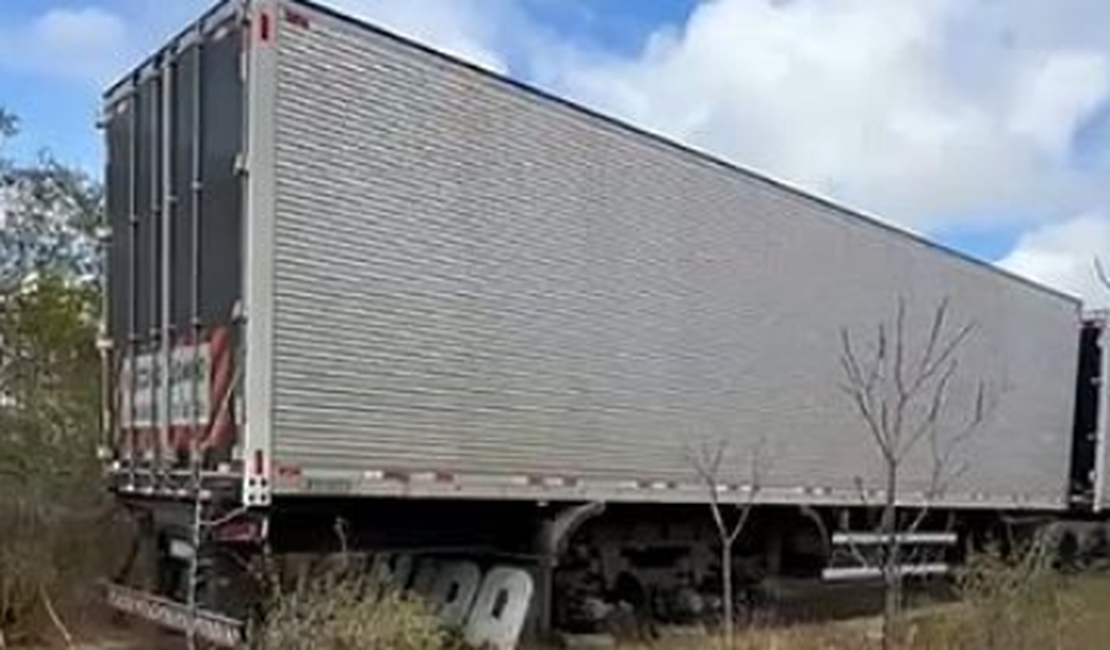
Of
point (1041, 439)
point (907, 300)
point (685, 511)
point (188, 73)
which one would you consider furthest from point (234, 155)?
point (1041, 439)

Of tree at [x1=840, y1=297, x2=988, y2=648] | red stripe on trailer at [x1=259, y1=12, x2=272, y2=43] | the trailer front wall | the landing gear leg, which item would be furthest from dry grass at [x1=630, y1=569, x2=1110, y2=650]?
red stripe on trailer at [x1=259, y1=12, x2=272, y2=43]

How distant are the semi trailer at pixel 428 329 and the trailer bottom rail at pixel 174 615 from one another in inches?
1.2

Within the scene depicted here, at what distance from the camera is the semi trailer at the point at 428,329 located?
8484 mm

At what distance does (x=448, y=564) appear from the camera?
11039 mm

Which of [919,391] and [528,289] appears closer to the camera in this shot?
[528,289]

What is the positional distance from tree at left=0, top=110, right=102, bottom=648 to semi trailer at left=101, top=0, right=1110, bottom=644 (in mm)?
1009

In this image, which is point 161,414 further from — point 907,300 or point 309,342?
point 907,300

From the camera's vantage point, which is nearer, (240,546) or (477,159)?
(240,546)

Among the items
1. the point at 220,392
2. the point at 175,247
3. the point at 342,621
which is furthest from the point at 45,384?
the point at 342,621

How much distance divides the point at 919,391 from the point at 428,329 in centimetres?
904

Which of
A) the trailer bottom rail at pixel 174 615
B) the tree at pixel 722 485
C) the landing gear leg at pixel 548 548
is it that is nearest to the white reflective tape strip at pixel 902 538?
the tree at pixel 722 485

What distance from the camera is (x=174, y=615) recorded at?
8.88 metres

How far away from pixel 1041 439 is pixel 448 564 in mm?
12442

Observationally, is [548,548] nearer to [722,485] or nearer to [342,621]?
[722,485]
